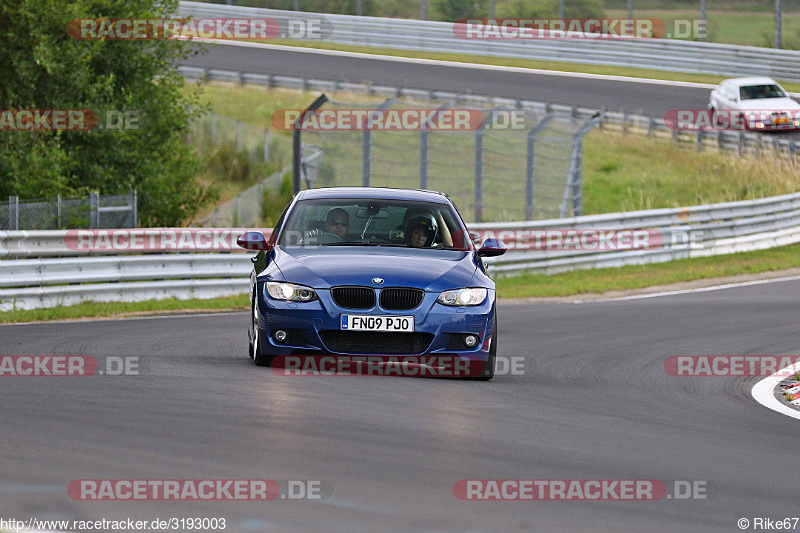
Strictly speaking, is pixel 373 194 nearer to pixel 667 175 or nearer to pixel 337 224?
pixel 337 224

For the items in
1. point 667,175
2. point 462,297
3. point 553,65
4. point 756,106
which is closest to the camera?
point 462,297

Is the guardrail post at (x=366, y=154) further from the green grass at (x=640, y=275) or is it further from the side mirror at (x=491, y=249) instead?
the side mirror at (x=491, y=249)

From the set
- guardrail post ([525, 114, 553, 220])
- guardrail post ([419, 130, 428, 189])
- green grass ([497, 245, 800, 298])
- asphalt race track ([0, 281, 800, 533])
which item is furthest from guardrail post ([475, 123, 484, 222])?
asphalt race track ([0, 281, 800, 533])

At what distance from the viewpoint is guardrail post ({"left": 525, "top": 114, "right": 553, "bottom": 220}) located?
910 inches

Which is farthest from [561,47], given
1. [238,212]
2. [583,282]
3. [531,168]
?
[583,282]

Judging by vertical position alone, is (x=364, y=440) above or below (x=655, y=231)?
above

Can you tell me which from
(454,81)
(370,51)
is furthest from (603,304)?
(370,51)

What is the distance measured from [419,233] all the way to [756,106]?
89.7 ft

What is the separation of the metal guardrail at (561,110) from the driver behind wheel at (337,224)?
2412 cm

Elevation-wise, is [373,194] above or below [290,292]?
above

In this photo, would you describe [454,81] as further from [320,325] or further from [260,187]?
[320,325]

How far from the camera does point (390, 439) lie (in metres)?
7.04

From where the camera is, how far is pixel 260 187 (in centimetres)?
2844

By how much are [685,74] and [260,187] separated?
2012 centimetres
